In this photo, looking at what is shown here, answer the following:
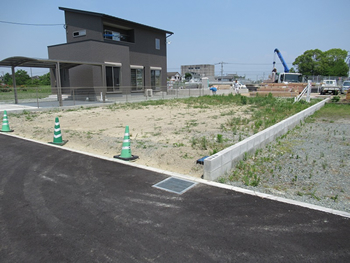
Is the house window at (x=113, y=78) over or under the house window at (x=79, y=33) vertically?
under

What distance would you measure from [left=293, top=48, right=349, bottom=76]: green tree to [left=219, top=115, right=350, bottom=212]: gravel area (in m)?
61.7

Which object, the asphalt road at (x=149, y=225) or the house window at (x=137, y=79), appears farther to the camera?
the house window at (x=137, y=79)

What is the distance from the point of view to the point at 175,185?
4.78 meters

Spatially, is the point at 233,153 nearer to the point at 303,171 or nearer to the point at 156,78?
the point at 303,171

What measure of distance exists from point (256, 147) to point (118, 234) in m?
4.63

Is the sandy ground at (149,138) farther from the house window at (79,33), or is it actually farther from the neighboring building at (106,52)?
the house window at (79,33)

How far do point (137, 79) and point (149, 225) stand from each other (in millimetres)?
24326

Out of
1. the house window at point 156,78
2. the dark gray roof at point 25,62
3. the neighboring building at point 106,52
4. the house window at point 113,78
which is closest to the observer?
the dark gray roof at point 25,62

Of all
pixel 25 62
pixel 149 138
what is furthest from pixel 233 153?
pixel 25 62

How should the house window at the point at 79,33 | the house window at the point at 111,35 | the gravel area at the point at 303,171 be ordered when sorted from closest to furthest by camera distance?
the gravel area at the point at 303,171, the house window at the point at 79,33, the house window at the point at 111,35

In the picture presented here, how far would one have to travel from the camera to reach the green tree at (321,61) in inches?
2383

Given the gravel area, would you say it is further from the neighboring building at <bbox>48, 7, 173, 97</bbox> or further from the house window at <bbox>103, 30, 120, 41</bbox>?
the house window at <bbox>103, 30, 120, 41</bbox>

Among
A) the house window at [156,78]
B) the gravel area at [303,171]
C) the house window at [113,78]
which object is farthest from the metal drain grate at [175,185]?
the house window at [156,78]

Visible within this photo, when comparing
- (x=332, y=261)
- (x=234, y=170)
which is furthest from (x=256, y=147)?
(x=332, y=261)
